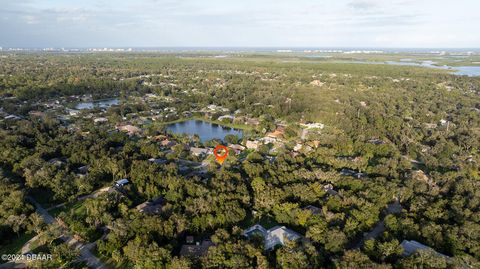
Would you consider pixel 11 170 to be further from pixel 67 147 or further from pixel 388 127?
pixel 388 127

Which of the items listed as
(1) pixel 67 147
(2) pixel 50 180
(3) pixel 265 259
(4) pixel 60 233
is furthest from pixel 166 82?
(3) pixel 265 259

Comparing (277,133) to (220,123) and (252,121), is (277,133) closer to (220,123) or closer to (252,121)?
(252,121)

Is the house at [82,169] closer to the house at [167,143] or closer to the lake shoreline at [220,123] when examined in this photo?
the house at [167,143]

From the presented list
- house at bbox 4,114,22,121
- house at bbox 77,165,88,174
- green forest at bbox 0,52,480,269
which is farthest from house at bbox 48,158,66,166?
house at bbox 4,114,22,121

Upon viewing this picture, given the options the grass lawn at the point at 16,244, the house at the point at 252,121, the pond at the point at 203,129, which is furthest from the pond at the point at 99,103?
the grass lawn at the point at 16,244

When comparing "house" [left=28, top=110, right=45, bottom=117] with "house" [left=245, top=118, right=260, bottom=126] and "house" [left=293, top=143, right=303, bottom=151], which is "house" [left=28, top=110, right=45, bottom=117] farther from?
"house" [left=293, top=143, right=303, bottom=151]

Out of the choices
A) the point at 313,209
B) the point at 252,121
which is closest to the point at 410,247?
the point at 313,209
